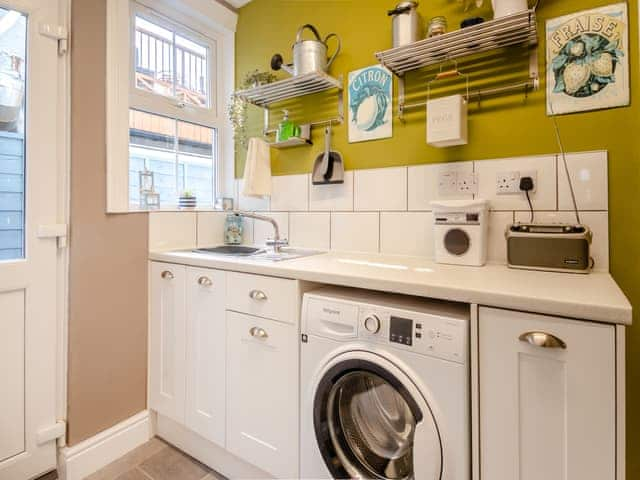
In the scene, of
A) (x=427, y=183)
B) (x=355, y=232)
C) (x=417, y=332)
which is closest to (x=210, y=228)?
(x=355, y=232)

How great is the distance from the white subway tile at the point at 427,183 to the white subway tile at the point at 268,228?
78 centimetres

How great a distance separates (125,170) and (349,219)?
1156mm

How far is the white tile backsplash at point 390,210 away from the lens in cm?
126

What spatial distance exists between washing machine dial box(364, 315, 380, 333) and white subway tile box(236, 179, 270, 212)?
1276 mm

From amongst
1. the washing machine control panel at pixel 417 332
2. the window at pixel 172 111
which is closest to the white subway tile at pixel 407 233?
the washing machine control panel at pixel 417 332

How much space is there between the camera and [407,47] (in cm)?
143

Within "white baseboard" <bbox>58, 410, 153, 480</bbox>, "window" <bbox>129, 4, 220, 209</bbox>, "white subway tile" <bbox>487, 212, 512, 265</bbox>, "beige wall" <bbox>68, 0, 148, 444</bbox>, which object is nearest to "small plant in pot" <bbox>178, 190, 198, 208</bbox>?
"window" <bbox>129, 4, 220, 209</bbox>

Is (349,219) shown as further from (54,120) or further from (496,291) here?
(54,120)

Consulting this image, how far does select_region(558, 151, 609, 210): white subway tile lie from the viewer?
1235mm

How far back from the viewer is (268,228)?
216 cm

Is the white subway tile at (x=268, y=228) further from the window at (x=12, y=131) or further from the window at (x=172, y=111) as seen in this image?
the window at (x=12, y=131)

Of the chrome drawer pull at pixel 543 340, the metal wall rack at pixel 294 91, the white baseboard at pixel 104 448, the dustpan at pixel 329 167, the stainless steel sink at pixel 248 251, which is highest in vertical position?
the metal wall rack at pixel 294 91

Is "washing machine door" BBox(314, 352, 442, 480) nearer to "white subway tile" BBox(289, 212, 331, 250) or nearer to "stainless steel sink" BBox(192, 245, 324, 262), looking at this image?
"stainless steel sink" BBox(192, 245, 324, 262)

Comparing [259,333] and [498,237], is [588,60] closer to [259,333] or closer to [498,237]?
[498,237]
